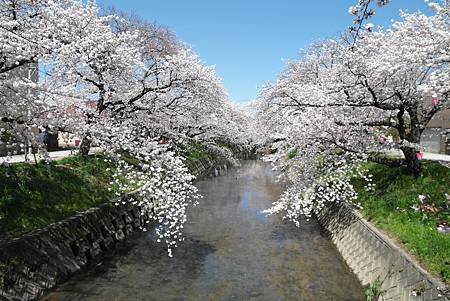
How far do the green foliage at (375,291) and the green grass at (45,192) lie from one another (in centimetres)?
876

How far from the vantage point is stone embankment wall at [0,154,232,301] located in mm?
8391

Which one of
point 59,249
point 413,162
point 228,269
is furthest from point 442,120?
point 59,249

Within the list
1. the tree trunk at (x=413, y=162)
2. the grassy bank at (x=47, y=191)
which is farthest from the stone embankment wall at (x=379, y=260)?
the grassy bank at (x=47, y=191)

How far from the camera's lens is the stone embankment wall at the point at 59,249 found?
330 inches

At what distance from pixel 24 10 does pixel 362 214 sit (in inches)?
442

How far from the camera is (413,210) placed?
10906 mm

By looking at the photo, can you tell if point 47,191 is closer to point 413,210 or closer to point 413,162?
point 413,210

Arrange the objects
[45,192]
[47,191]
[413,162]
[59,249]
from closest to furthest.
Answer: [59,249], [45,192], [47,191], [413,162]

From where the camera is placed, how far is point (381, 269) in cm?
917

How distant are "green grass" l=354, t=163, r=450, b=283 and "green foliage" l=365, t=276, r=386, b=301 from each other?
3.60ft

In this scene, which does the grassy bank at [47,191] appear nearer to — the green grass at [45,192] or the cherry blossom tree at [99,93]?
the green grass at [45,192]

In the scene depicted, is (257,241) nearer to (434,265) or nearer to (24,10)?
(434,265)

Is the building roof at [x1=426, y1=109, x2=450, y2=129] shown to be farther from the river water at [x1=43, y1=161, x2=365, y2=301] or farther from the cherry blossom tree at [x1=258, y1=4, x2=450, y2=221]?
the river water at [x1=43, y1=161, x2=365, y2=301]

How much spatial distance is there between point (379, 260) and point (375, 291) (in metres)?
0.83
